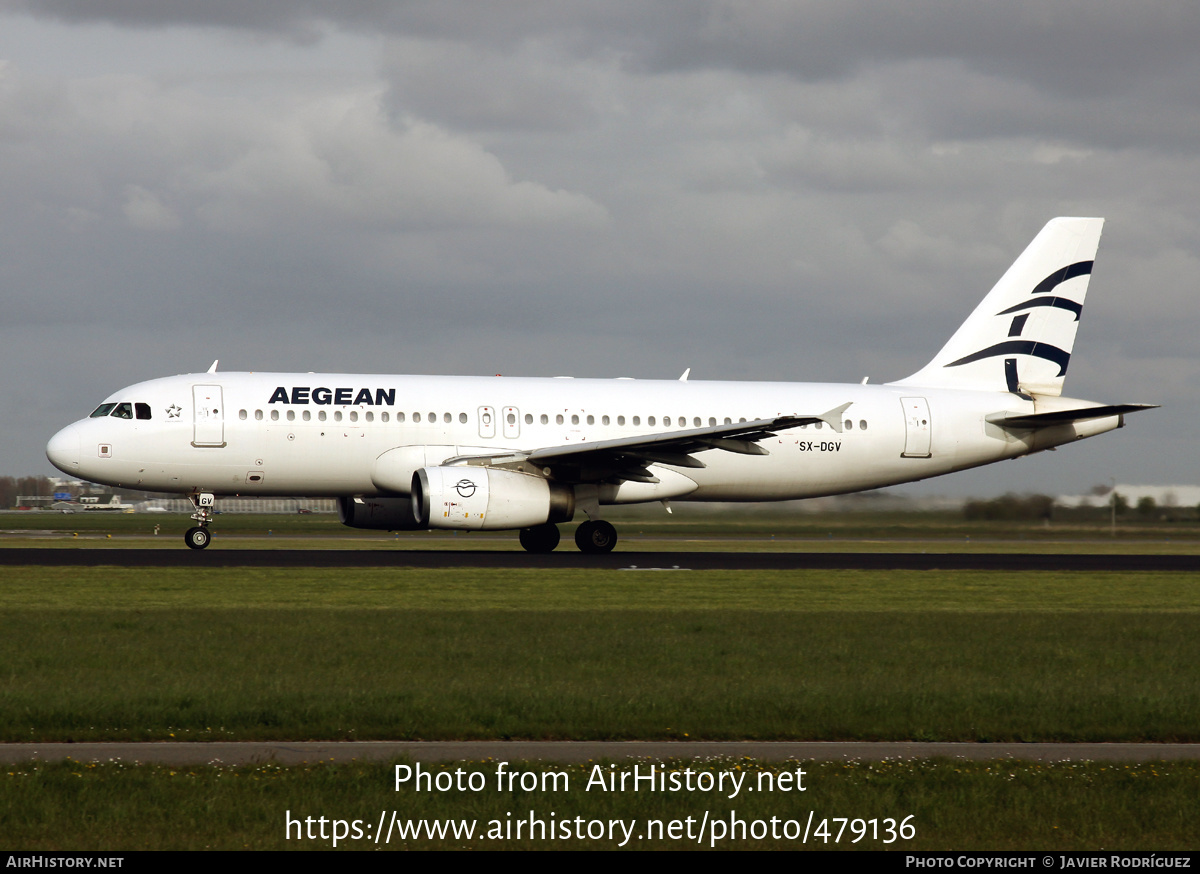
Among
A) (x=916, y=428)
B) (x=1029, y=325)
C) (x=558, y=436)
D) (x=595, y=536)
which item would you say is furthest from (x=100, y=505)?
(x=1029, y=325)

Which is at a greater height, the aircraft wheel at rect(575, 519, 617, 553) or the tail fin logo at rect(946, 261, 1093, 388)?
the tail fin logo at rect(946, 261, 1093, 388)

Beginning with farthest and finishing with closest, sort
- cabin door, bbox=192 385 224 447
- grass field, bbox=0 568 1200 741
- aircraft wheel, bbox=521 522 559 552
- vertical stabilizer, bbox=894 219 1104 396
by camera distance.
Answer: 1. vertical stabilizer, bbox=894 219 1104 396
2. aircraft wheel, bbox=521 522 559 552
3. cabin door, bbox=192 385 224 447
4. grass field, bbox=0 568 1200 741

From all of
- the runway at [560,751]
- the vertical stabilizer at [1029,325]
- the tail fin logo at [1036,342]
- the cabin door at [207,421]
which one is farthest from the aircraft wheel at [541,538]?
the runway at [560,751]

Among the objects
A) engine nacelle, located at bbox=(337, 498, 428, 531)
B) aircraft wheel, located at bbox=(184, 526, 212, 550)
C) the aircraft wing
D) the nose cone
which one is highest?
the nose cone

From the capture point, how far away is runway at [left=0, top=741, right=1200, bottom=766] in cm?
882

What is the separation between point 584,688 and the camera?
11727mm

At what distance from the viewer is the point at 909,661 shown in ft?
45.5

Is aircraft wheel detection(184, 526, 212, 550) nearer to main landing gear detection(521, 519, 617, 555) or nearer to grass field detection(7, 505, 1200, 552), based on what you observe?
grass field detection(7, 505, 1200, 552)

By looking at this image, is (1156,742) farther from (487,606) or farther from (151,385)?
(151,385)

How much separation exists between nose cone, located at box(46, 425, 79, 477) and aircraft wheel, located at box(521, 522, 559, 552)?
1095 cm

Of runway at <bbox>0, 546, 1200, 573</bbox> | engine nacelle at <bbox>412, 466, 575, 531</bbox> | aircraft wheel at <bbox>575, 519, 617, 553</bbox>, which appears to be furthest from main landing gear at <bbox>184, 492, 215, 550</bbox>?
aircraft wheel at <bbox>575, 519, 617, 553</bbox>

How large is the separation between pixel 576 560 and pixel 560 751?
2069cm

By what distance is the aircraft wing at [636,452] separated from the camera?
30156mm

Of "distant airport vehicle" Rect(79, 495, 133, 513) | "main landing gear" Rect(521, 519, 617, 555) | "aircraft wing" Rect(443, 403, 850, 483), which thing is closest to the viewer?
"aircraft wing" Rect(443, 403, 850, 483)
